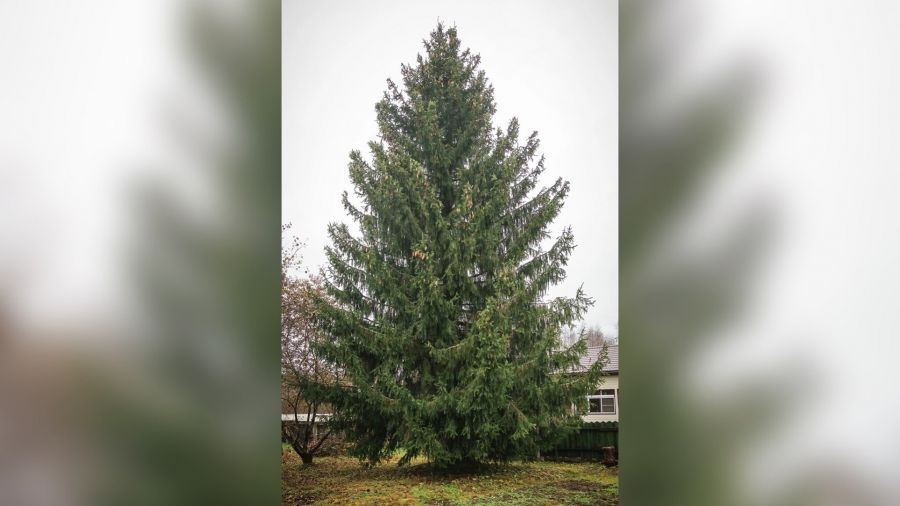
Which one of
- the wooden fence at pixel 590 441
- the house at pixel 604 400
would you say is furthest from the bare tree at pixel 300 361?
the house at pixel 604 400

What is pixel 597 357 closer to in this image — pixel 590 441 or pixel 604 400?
pixel 604 400

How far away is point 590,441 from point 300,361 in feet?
6.90

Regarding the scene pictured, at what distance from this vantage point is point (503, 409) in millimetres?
3863

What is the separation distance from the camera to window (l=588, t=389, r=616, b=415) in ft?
13.9

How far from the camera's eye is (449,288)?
3.97 metres

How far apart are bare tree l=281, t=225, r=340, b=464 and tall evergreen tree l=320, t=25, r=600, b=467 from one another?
0.20 m

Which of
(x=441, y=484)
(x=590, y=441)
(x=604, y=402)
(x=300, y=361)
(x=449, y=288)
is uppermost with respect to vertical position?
(x=449, y=288)
